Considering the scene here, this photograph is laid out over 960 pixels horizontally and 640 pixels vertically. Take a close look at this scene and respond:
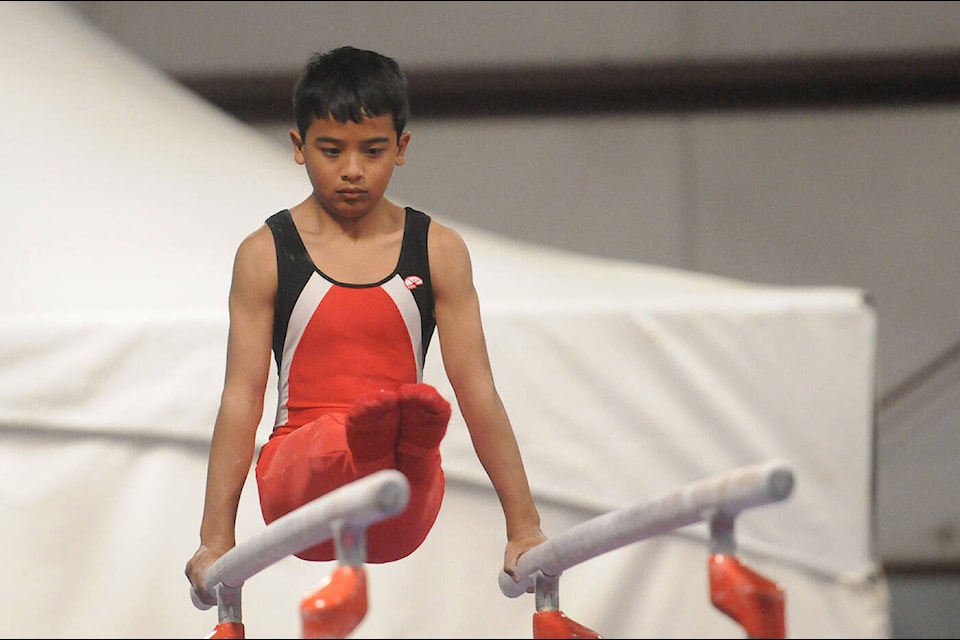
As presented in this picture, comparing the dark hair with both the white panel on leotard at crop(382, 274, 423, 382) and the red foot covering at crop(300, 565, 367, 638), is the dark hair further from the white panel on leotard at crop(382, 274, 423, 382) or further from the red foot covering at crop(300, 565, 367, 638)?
the red foot covering at crop(300, 565, 367, 638)

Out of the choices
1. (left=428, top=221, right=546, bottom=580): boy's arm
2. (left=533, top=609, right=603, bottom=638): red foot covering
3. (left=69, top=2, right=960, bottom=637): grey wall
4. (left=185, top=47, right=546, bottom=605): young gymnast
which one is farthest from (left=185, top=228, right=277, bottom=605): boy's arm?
(left=69, top=2, right=960, bottom=637): grey wall

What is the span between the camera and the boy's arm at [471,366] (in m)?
0.89

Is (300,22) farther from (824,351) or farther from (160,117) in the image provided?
(824,351)

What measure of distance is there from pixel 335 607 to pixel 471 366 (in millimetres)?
214

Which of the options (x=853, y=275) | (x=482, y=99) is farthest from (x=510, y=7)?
(x=853, y=275)

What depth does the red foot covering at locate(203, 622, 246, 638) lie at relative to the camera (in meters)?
0.92

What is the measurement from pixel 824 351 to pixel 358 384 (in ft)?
3.55

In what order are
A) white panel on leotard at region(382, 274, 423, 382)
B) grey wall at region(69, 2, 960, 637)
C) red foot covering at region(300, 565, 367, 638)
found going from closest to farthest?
red foot covering at region(300, 565, 367, 638) < white panel on leotard at region(382, 274, 423, 382) < grey wall at region(69, 2, 960, 637)

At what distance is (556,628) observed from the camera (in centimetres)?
92

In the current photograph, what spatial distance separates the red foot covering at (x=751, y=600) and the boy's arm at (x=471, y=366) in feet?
0.58

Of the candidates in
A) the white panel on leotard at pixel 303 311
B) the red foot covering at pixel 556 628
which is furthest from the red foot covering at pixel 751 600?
the white panel on leotard at pixel 303 311

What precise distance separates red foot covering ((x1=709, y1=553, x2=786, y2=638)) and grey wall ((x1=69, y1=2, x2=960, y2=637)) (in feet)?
8.02

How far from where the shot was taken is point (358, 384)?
0.88m

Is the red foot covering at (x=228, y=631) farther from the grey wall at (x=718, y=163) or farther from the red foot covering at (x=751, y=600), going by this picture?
the grey wall at (x=718, y=163)
